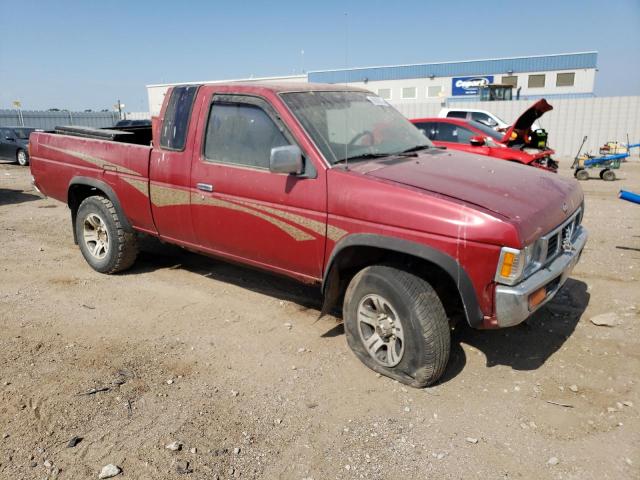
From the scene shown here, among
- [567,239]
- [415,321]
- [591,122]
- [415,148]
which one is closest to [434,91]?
[591,122]

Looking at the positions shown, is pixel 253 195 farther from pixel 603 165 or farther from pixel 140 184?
pixel 603 165

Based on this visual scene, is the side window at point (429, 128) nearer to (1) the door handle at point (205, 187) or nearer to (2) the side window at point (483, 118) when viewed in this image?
(2) the side window at point (483, 118)

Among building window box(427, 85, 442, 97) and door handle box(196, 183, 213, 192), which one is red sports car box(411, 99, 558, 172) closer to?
door handle box(196, 183, 213, 192)

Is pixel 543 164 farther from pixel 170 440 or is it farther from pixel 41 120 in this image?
pixel 41 120

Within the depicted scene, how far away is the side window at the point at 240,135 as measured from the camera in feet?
13.1

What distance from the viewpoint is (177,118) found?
4582 mm

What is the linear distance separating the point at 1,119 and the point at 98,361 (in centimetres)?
3127

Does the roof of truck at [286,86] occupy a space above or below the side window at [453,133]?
above

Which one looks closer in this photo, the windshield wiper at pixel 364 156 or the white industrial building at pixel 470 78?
the windshield wiper at pixel 364 156

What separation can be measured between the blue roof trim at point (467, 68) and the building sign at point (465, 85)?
764mm

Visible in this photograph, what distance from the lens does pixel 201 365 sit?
148 inches

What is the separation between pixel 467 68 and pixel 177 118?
40203mm

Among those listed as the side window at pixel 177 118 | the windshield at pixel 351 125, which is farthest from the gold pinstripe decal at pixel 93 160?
the windshield at pixel 351 125

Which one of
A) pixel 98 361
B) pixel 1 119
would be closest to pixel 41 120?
pixel 1 119
